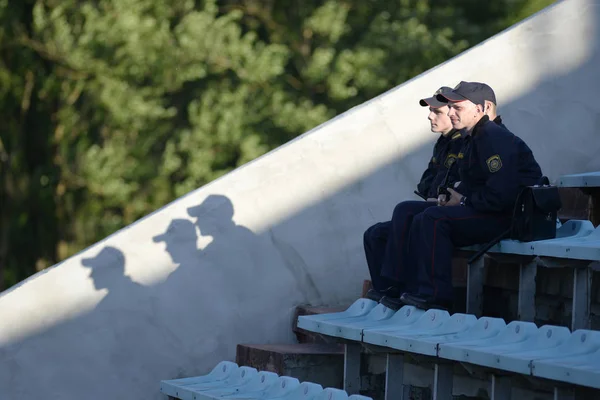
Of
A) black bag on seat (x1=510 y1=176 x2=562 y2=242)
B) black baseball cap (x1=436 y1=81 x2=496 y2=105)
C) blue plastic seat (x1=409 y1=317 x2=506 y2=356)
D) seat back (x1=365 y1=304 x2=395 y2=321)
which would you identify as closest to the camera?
blue plastic seat (x1=409 y1=317 x2=506 y2=356)

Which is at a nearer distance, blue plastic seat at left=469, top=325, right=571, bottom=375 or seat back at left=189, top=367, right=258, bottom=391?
blue plastic seat at left=469, top=325, right=571, bottom=375

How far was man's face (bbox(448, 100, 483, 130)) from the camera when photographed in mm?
4176

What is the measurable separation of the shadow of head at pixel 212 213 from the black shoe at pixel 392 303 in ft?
3.26

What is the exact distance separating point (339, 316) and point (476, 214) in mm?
735

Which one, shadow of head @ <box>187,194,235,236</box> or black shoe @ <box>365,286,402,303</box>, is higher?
shadow of head @ <box>187,194,235,236</box>

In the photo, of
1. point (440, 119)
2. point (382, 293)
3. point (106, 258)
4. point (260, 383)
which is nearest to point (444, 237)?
point (382, 293)

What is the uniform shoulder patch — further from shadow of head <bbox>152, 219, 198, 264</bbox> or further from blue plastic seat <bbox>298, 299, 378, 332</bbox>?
shadow of head <bbox>152, 219, 198, 264</bbox>

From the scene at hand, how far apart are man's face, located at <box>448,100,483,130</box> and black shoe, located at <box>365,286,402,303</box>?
0.73 m

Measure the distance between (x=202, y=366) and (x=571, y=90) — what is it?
7.58 feet

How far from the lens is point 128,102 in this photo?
38.6ft

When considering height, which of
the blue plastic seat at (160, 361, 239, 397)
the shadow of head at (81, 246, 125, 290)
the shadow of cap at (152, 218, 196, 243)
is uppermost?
the shadow of cap at (152, 218, 196, 243)

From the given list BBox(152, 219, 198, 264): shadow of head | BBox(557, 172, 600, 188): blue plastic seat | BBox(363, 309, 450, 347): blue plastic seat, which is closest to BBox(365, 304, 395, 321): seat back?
BBox(363, 309, 450, 347): blue plastic seat

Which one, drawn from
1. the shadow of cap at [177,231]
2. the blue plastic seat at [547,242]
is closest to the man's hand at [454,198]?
the blue plastic seat at [547,242]

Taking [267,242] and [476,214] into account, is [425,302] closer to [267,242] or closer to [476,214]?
[476,214]
